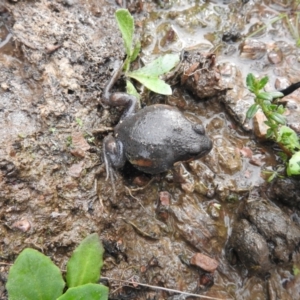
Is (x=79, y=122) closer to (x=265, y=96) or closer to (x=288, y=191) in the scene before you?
(x=265, y=96)

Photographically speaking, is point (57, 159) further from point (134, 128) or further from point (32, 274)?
point (32, 274)

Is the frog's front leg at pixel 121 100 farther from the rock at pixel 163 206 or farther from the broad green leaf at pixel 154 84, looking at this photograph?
the rock at pixel 163 206

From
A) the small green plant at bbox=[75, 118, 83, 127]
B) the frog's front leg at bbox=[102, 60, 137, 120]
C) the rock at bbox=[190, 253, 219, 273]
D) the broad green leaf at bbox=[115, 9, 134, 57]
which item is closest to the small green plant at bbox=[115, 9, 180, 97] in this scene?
the broad green leaf at bbox=[115, 9, 134, 57]

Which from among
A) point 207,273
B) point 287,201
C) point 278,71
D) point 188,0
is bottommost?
point 207,273

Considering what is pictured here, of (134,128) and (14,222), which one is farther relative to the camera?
(134,128)

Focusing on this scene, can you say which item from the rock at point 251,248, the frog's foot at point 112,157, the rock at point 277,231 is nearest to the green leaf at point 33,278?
the frog's foot at point 112,157

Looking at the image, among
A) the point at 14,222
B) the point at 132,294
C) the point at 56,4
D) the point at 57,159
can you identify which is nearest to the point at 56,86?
the point at 57,159
